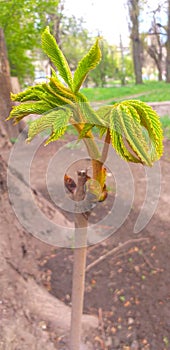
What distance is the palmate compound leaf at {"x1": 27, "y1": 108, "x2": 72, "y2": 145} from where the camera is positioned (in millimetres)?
894

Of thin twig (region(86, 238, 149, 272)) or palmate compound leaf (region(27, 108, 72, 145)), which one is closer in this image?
palmate compound leaf (region(27, 108, 72, 145))

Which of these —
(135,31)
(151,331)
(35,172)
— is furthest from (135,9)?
(151,331)

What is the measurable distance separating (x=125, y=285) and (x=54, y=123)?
72.9 inches

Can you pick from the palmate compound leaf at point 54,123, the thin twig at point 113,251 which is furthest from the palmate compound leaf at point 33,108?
the thin twig at point 113,251

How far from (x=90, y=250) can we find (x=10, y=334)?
115 centimetres

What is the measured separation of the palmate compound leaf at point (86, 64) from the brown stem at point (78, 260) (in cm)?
32

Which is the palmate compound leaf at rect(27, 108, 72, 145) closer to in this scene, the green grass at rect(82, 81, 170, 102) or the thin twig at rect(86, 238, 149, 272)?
the thin twig at rect(86, 238, 149, 272)

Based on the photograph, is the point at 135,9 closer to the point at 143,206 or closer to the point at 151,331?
the point at 143,206

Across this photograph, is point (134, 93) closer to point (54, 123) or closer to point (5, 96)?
point (5, 96)

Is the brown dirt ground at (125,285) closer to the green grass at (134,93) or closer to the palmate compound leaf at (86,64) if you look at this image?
the palmate compound leaf at (86,64)

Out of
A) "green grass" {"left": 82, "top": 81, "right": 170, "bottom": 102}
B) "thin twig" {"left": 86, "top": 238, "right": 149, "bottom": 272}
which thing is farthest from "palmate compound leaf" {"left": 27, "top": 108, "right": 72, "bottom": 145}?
"green grass" {"left": 82, "top": 81, "right": 170, "bottom": 102}

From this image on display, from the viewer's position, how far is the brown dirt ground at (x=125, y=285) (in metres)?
2.11

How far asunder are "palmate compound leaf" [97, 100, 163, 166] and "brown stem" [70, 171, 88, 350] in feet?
1.04

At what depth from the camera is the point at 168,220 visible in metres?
3.41
